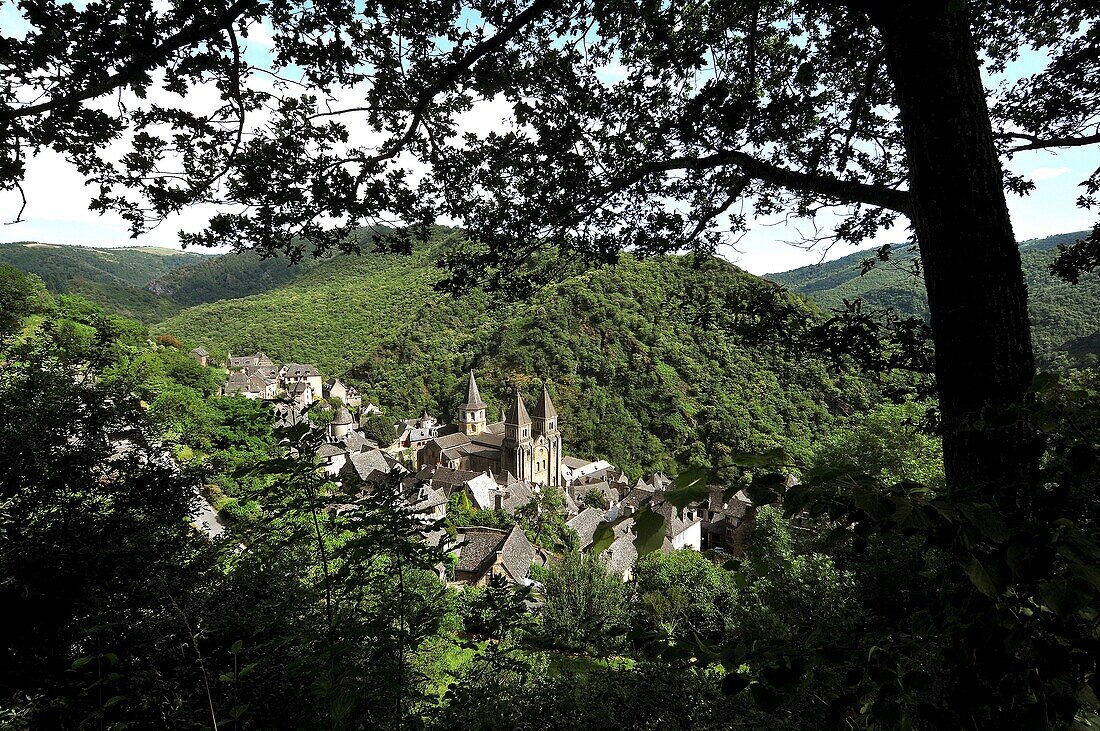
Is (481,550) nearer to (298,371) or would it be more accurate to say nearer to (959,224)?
(959,224)

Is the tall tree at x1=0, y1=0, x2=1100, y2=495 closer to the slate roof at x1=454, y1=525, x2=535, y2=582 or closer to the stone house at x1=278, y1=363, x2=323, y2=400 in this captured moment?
the slate roof at x1=454, y1=525, x2=535, y2=582

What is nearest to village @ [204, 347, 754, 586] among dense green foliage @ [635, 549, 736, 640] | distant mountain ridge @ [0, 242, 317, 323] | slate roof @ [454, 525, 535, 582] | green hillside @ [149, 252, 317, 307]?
slate roof @ [454, 525, 535, 582]

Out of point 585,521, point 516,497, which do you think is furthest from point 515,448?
point 585,521

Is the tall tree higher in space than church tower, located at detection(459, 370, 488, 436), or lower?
higher

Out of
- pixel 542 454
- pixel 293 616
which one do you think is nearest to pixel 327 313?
pixel 542 454

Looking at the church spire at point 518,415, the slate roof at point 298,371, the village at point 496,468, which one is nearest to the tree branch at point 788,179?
the village at point 496,468

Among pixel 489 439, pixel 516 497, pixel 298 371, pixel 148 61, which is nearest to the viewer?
pixel 148 61
